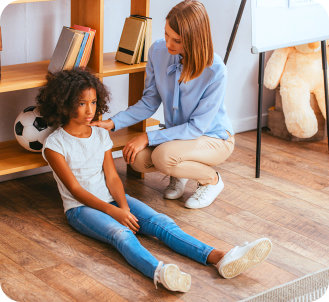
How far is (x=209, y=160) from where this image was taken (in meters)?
2.53

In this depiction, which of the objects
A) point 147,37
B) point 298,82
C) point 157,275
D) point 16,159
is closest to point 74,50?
point 147,37

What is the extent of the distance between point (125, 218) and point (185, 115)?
58 centimetres

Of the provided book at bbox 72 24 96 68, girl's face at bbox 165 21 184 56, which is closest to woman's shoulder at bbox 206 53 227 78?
girl's face at bbox 165 21 184 56

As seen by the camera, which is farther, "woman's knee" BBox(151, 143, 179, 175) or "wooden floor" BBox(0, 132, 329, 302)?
"woman's knee" BBox(151, 143, 179, 175)

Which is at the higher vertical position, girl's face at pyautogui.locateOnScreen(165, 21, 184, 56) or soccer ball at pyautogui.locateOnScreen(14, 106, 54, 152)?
girl's face at pyautogui.locateOnScreen(165, 21, 184, 56)

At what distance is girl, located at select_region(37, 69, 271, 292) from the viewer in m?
2.04

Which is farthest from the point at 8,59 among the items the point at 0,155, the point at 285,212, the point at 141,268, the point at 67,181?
the point at 285,212

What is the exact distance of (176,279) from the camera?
6.02 feet

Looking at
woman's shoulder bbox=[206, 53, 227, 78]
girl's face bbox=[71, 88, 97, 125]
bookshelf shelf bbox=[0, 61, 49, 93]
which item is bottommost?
girl's face bbox=[71, 88, 97, 125]

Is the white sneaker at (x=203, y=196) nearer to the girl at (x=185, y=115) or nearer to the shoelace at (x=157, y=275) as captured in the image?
the girl at (x=185, y=115)

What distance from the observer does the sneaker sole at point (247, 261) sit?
1935 mm

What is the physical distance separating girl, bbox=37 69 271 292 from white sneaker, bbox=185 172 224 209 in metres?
0.35

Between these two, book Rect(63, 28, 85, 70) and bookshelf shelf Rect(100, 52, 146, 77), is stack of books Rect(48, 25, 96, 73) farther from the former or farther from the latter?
bookshelf shelf Rect(100, 52, 146, 77)

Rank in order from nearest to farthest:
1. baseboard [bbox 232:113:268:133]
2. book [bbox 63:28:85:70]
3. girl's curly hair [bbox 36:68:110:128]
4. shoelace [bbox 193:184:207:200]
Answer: girl's curly hair [bbox 36:68:110:128]
book [bbox 63:28:85:70]
shoelace [bbox 193:184:207:200]
baseboard [bbox 232:113:268:133]
